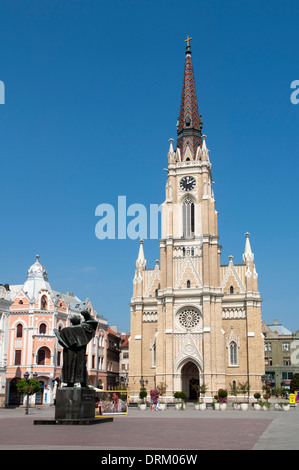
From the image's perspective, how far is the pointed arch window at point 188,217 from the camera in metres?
75.0

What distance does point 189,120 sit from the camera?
81.2 meters

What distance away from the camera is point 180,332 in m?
69.4

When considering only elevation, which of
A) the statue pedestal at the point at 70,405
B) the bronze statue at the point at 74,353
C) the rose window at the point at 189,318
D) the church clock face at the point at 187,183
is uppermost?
the church clock face at the point at 187,183

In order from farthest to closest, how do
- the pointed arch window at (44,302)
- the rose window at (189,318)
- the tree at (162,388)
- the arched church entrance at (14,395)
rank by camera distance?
the rose window at (189,318) → the pointed arch window at (44,302) → the tree at (162,388) → the arched church entrance at (14,395)

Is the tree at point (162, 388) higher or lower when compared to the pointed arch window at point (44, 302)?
lower

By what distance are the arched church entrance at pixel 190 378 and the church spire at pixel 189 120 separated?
30898 mm

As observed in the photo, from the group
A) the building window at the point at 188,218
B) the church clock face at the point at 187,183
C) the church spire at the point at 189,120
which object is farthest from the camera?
the church spire at the point at 189,120

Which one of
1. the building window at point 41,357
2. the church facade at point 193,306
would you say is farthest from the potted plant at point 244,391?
the building window at point 41,357

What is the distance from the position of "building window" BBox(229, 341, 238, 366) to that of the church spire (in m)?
28.4

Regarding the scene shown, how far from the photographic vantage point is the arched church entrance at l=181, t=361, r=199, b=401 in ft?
230

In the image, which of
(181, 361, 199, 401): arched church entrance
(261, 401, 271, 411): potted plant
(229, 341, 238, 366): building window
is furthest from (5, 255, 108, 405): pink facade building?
(261, 401, 271, 411): potted plant

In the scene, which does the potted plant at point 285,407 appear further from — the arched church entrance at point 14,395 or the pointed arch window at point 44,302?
the pointed arch window at point 44,302

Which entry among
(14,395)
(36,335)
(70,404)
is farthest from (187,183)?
(70,404)
